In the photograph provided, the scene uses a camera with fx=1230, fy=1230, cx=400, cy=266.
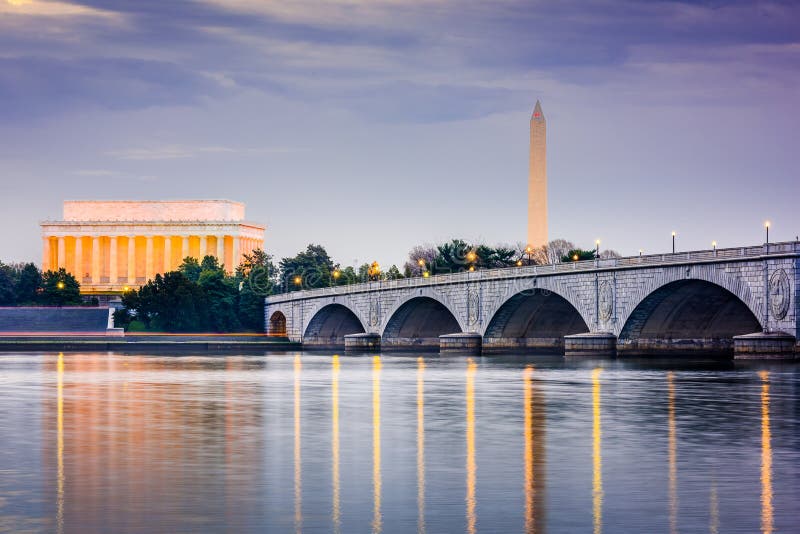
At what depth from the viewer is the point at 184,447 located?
27.1 metres

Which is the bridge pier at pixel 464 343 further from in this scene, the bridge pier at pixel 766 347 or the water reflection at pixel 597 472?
the water reflection at pixel 597 472

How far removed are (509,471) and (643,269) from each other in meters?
64.7

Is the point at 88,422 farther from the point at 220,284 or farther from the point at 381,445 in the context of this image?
the point at 220,284

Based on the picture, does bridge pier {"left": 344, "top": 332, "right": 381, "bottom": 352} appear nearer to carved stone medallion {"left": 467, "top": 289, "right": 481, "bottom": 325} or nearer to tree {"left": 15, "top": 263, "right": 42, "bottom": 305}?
carved stone medallion {"left": 467, "top": 289, "right": 481, "bottom": 325}

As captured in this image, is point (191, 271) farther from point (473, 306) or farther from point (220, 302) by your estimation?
point (473, 306)

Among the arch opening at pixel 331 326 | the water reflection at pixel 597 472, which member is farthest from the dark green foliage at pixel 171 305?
the water reflection at pixel 597 472

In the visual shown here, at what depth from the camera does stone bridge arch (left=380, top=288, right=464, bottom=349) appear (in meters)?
122

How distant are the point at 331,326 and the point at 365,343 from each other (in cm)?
2369

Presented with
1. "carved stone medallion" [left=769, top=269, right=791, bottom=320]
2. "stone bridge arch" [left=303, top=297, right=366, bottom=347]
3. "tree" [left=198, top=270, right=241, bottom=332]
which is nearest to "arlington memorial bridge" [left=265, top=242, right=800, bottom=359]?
"carved stone medallion" [left=769, top=269, right=791, bottom=320]

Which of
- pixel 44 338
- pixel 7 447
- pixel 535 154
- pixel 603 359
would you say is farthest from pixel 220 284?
pixel 7 447

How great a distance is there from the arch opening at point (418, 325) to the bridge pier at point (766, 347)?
5206cm

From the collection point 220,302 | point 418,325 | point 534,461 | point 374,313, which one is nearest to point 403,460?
point 534,461

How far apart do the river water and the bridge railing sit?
26.2 metres

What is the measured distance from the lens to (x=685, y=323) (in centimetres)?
9031
